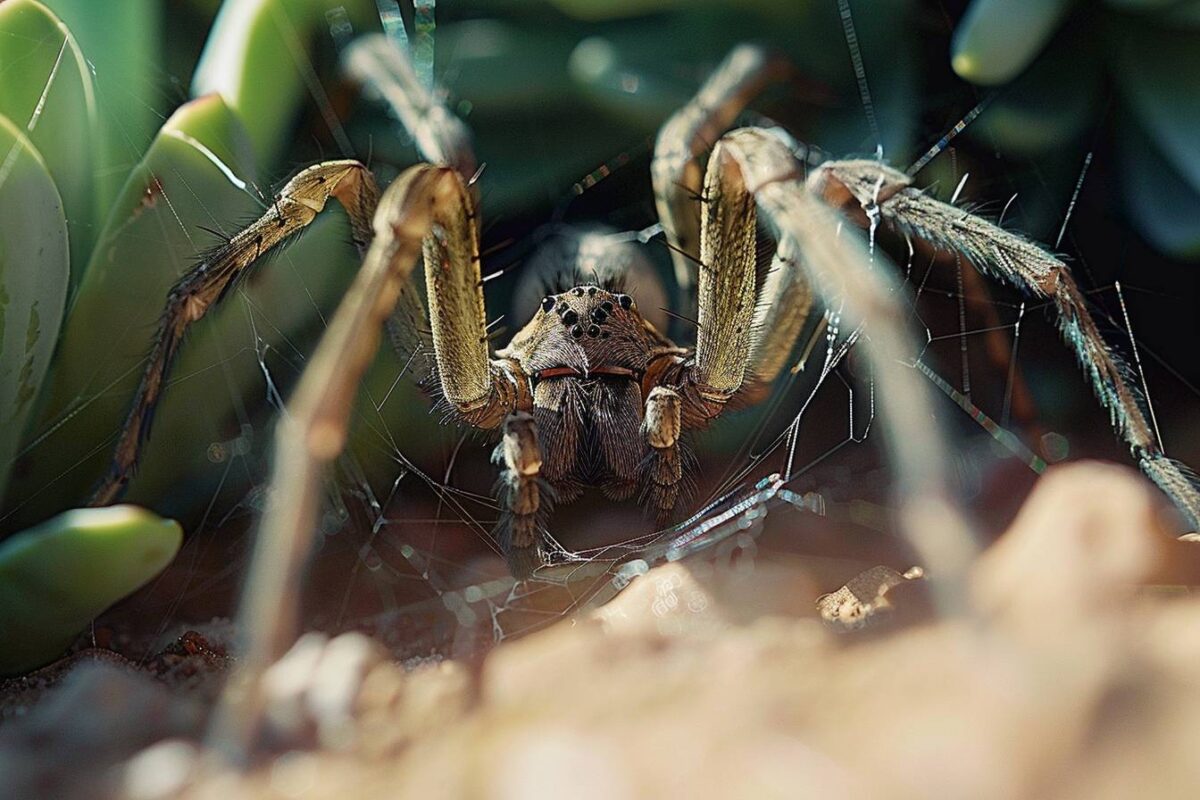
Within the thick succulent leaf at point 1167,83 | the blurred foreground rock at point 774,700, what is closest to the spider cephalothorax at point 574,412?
the blurred foreground rock at point 774,700

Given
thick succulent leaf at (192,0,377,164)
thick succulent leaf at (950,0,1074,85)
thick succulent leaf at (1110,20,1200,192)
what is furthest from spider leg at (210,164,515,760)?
thick succulent leaf at (1110,20,1200,192)

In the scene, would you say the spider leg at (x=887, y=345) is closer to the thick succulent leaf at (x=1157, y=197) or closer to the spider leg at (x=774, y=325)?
the spider leg at (x=774, y=325)

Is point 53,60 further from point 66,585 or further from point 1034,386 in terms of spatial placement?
point 1034,386

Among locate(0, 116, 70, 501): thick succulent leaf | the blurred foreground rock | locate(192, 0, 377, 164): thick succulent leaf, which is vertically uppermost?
locate(192, 0, 377, 164): thick succulent leaf

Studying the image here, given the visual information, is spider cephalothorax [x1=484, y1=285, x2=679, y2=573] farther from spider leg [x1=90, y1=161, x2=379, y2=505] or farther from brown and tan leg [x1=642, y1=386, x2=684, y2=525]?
spider leg [x1=90, y1=161, x2=379, y2=505]

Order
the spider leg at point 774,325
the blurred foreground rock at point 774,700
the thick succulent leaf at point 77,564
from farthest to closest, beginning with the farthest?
the spider leg at point 774,325 → the thick succulent leaf at point 77,564 → the blurred foreground rock at point 774,700

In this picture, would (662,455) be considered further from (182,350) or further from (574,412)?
(182,350)

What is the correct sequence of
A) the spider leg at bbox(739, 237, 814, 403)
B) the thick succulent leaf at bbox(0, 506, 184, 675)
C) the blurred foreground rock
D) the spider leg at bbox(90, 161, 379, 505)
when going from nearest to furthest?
the blurred foreground rock < the thick succulent leaf at bbox(0, 506, 184, 675) < the spider leg at bbox(90, 161, 379, 505) < the spider leg at bbox(739, 237, 814, 403)
